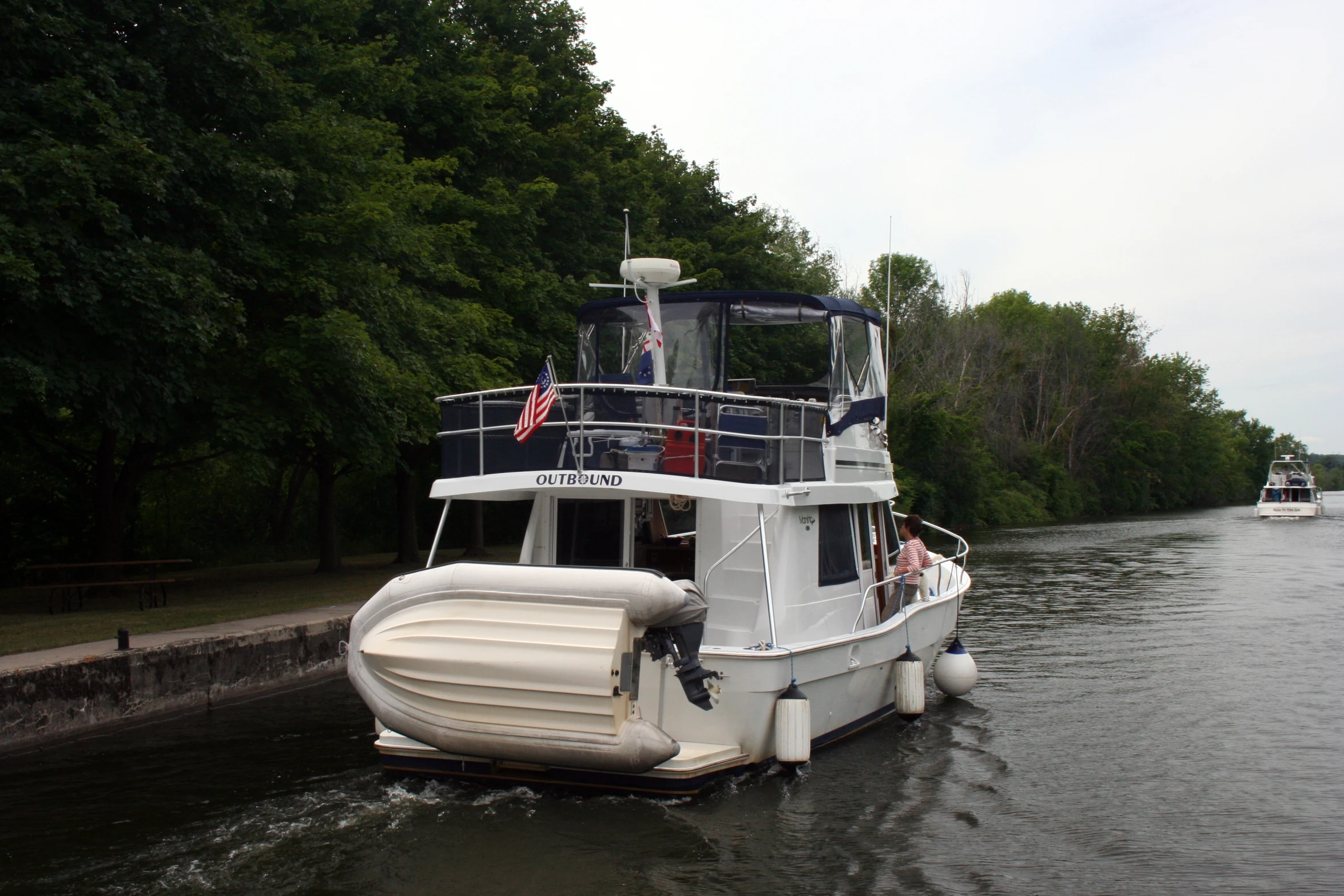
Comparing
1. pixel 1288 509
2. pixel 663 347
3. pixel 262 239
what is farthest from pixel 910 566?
pixel 1288 509

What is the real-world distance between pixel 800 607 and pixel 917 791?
1.89 metres

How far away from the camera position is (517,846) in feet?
27.6

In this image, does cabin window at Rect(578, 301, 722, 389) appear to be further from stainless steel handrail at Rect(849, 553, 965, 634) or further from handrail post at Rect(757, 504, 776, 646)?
stainless steel handrail at Rect(849, 553, 965, 634)

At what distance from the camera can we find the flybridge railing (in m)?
9.95

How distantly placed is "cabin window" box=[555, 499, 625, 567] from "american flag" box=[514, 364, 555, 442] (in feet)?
4.41

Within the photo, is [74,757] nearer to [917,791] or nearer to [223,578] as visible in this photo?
[917,791]

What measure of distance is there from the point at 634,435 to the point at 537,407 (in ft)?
2.88

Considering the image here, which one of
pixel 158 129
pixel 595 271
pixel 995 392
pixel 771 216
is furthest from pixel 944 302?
pixel 158 129

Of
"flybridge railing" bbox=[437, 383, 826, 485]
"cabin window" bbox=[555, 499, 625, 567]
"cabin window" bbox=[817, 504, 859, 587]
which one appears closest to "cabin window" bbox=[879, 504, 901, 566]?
"cabin window" bbox=[817, 504, 859, 587]

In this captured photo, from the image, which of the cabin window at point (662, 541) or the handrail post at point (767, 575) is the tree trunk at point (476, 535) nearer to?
the cabin window at point (662, 541)

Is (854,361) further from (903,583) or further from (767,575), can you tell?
(767,575)

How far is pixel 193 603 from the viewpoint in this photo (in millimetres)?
18094

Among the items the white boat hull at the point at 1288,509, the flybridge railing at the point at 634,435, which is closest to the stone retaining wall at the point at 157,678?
the flybridge railing at the point at 634,435

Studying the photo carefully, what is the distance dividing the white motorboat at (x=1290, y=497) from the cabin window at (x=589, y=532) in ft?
185
